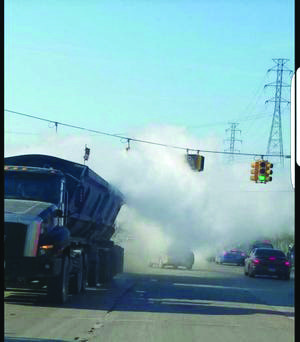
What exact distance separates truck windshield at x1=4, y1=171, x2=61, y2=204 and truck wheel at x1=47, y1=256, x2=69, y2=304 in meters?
1.63

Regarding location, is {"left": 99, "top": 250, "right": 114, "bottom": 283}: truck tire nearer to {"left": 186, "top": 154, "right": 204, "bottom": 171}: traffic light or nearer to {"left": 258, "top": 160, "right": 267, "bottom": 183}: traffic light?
{"left": 258, "top": 160, "right": 267, "bottom": 183}: traffic light

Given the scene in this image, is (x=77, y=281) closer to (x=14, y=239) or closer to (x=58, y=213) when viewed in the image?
(x=58, y=213)

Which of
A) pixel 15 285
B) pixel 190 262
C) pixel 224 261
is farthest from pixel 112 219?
pixel 224 261

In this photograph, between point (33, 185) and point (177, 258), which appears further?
point (177, 258)

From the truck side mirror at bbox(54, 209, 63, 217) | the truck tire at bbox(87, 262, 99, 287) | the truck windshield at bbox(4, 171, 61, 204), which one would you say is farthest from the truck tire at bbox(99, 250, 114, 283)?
the truck side mirror at bbox(54, 209, 63, 217)

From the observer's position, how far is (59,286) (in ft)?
53.0

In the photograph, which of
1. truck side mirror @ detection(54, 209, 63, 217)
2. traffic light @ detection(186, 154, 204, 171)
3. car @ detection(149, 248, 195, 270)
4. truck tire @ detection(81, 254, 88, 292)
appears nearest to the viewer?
truck side mirror @ detection(54, 209, 63, 217)

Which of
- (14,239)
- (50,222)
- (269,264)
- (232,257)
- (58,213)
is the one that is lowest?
(232,257)

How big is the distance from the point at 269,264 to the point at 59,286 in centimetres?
1893

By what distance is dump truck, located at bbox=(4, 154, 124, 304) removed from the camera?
15.0 meters

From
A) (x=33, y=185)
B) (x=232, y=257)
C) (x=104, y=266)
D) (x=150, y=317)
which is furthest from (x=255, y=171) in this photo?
(x=232, y=257)

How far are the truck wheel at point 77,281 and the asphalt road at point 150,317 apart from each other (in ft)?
1.00
